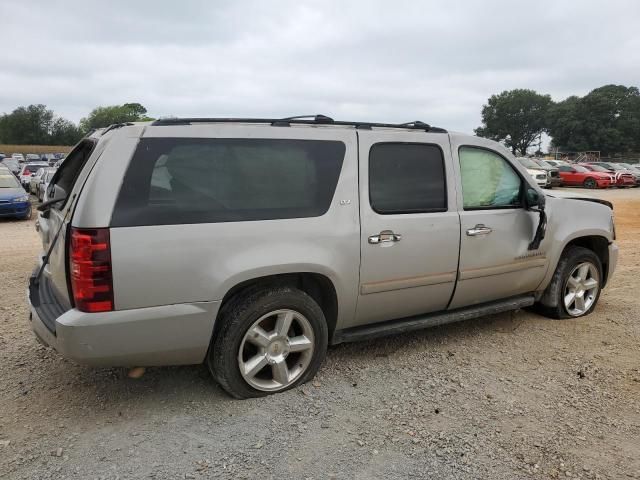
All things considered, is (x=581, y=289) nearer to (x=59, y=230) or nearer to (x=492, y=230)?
(x=492, y=230)

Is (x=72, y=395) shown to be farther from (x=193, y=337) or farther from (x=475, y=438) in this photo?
(x=475, y=438)

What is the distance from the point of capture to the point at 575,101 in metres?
79.8

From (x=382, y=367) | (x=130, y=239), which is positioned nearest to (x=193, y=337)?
(x=130, y=239)

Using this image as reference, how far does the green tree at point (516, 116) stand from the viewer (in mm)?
98000

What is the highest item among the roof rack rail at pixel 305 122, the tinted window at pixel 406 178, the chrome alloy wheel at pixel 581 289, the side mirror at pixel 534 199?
the roof rack rail at pixel 305 122

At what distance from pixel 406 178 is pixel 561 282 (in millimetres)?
2134

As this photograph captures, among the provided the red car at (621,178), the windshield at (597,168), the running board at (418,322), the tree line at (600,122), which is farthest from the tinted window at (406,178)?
the tree line at (600,122)

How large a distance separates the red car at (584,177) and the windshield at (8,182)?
27182 millimetres

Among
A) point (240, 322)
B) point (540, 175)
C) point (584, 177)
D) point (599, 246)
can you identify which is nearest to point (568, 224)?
point (599, 246)

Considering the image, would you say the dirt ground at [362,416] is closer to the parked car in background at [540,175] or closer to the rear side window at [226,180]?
the rear side window at [226,180]

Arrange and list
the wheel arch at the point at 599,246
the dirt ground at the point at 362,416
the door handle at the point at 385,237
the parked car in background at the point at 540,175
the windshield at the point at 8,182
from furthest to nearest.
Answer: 1. the parked car in background at the point at 540,175
2. the windshield at the point at 8,182
3. the wheel arch at the point at 599,246
4. the door handle at the point at 385,237
5. the dirt ground at the point at 362,416

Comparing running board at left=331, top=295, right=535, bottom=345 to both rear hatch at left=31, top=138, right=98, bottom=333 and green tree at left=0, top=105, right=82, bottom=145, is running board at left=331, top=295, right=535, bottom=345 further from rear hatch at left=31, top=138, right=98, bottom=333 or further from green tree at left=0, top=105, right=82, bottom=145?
green tree at left=0, top=105, right=82, bottom=145

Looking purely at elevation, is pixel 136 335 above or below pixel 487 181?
below

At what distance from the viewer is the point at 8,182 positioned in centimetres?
1394
